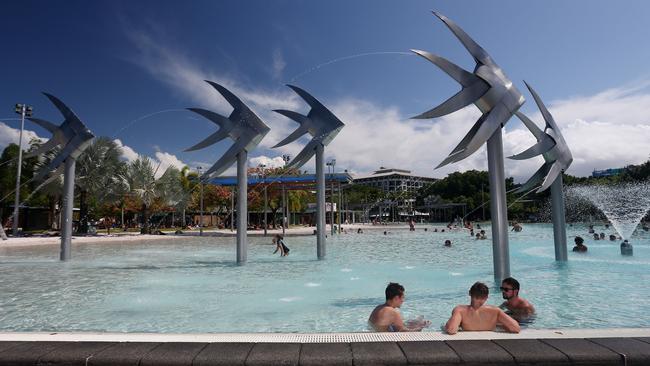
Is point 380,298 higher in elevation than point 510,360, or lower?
lower

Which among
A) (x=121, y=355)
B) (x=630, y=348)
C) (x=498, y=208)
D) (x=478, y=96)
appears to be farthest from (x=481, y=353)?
(x=478, y=96)

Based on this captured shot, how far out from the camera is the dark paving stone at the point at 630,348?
3326 millimetres

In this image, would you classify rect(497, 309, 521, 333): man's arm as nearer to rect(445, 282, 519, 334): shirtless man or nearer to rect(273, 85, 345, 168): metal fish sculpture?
rect(445, 282, 519, 334): shirtless man

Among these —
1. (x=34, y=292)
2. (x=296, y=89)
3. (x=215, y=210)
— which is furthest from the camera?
(x=215, y=210)

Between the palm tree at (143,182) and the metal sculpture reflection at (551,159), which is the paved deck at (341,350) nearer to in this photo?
the metal sculpture reflection at (551,159)

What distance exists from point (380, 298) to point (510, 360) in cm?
543

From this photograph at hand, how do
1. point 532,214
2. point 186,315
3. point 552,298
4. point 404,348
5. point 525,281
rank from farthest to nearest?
point 532,214 → point 525,281 → point 552,298 → point 186,315 → point 404,348

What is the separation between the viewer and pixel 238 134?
576 inches

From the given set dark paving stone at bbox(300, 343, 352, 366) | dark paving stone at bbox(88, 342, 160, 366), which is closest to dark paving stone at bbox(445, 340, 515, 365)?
dark paving stone at bbox(300, 343, 352, 366)

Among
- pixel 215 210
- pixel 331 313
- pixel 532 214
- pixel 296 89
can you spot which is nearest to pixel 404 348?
pixel 331 313

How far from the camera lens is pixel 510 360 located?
333cm

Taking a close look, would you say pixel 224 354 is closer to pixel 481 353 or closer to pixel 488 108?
pixel 481 353

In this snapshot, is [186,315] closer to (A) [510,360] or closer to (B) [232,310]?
(B) [232,310]

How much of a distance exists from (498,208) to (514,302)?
3307 millimetres
